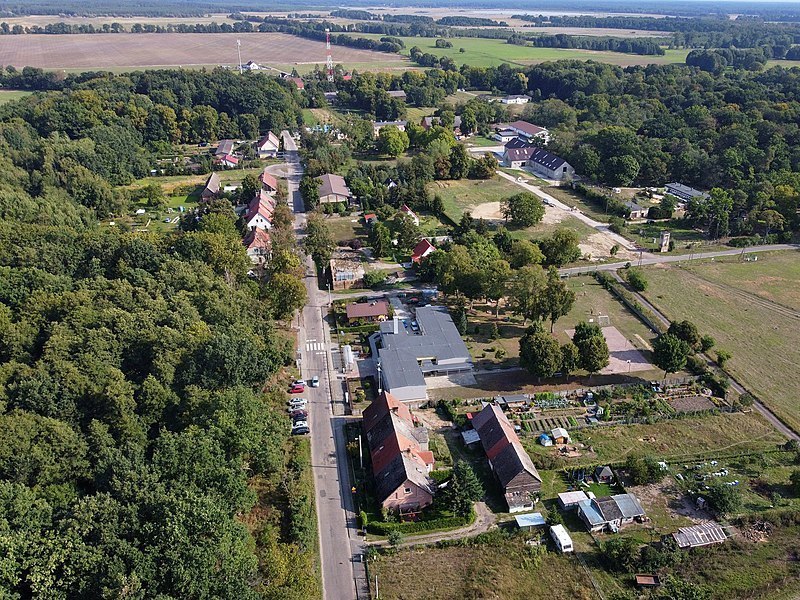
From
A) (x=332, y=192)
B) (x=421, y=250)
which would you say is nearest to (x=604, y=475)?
(x=421, y=250)

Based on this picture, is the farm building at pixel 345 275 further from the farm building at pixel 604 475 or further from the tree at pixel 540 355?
the farm building at pixel 604 475

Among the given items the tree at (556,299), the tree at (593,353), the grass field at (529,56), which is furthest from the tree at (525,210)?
the grass field at (529,56)

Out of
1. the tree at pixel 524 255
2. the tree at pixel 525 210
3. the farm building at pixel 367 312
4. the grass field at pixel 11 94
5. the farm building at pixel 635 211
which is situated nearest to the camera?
the farm building at pixel 367 312

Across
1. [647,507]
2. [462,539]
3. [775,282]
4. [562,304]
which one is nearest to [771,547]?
[647,507]

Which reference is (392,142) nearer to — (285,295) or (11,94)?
(285,295)

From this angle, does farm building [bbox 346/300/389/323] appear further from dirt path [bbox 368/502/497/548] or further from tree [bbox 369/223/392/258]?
dirt path [bbox 368/502/497/548]

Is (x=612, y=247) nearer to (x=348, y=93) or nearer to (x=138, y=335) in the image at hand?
(x=138, y=335)
